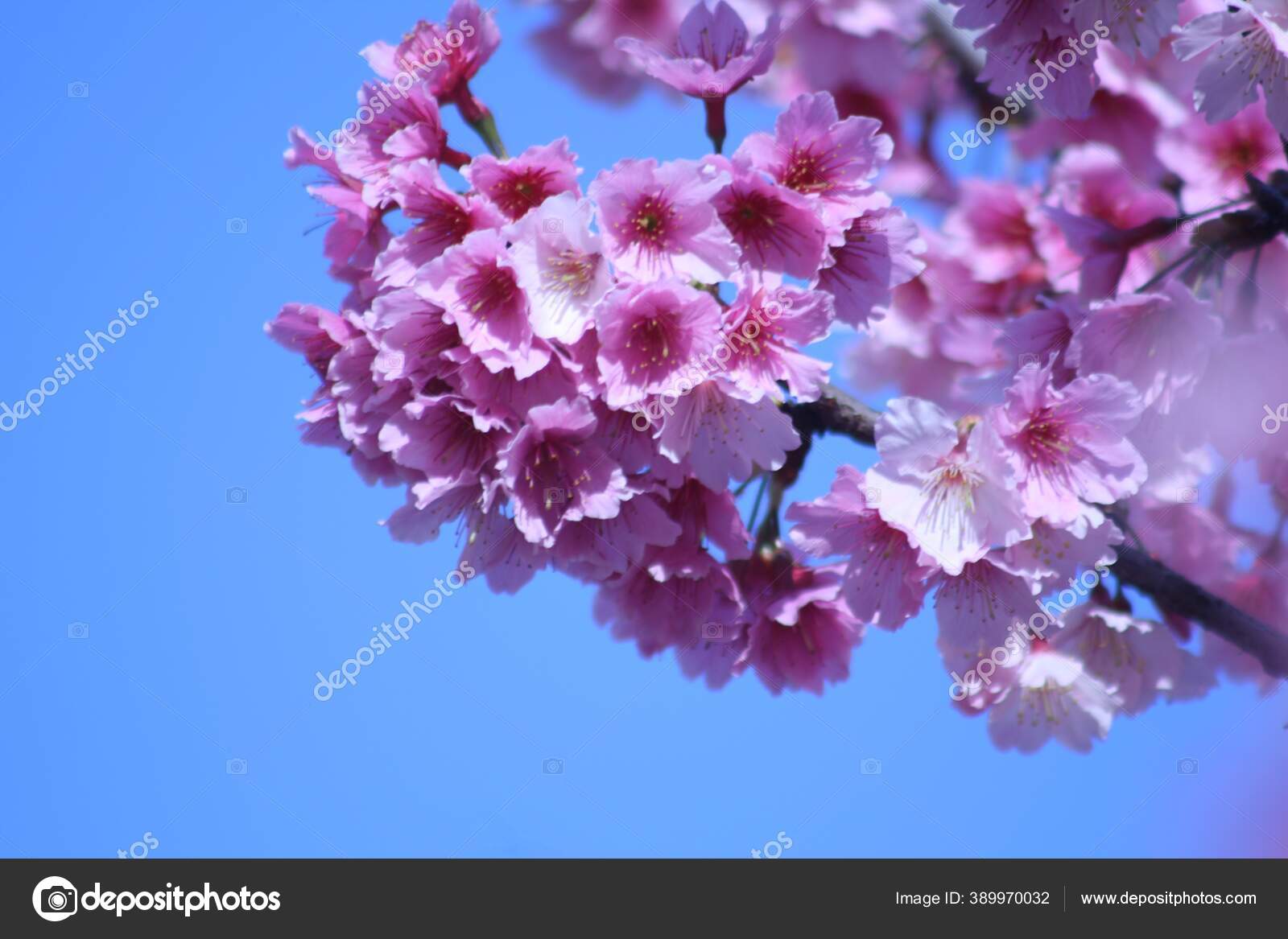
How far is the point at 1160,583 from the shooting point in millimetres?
2031

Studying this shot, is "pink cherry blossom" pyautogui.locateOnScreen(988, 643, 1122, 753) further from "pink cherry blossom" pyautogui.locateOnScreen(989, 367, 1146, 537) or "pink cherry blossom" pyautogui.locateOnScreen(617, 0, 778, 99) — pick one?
"pink cherry blossom" pyautogui.locateOnScreen(617, 0, 778, 99)

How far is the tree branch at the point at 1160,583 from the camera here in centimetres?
191

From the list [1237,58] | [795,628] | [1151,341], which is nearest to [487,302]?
[795,628]

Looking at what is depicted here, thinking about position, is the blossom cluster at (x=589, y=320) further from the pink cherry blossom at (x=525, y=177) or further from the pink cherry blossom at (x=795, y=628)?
the pink cherry blossom at (x=795, y=628)

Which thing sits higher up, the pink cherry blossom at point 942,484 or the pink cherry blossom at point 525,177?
the pink cherry blossom at point 525,177

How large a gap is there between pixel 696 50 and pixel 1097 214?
1296mm

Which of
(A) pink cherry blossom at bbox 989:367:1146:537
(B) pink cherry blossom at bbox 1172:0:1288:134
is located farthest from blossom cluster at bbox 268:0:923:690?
(B) pink cherry blossom at bbox 1172:0:1288:134

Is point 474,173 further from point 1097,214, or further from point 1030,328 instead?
point 1097,214

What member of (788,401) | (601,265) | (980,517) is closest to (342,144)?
(601,265)

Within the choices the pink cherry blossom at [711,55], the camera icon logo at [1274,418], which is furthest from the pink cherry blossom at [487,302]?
the camera icon logo at [1274,418]

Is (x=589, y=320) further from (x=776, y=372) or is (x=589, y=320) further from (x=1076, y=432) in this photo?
(x=1076, y=432)

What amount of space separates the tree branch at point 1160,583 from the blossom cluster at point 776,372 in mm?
52

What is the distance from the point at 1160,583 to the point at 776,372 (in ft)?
2.89
